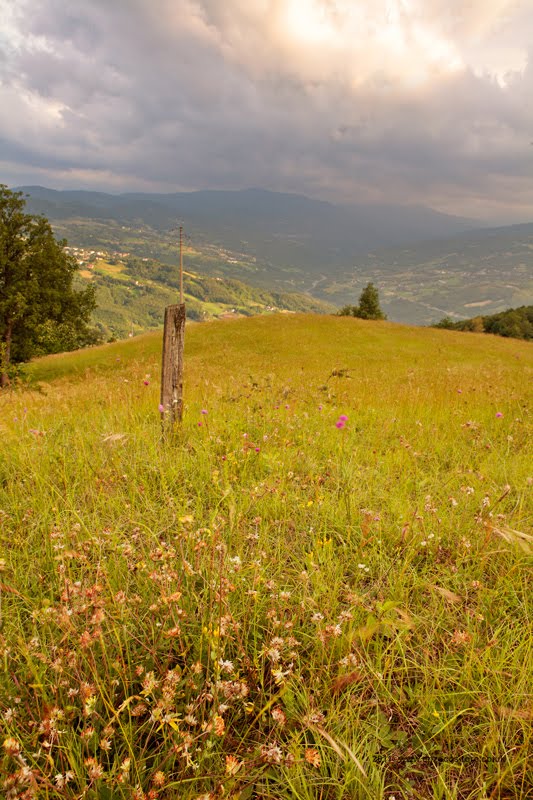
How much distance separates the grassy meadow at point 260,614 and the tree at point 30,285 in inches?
1048

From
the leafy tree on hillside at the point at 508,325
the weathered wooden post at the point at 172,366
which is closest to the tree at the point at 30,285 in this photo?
the weathered wooden post at the point at 172,366

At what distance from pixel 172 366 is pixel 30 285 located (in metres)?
28.6

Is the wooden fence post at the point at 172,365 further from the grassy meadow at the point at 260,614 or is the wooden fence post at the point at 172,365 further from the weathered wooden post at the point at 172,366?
the grassy meadow at the point at 260,614

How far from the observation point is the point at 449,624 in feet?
7.75

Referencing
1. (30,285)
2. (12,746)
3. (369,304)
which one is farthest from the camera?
(369,304)

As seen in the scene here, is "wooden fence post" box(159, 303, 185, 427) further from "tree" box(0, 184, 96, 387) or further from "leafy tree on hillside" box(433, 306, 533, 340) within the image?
"leafy tree on hillside" box(433, 306, 533, 340)

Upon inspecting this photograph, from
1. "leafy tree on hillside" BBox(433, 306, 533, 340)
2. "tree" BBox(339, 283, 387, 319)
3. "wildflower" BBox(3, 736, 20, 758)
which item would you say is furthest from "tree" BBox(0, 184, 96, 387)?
"leafy tree on hillside" BBox(433, 306, 533, 340)

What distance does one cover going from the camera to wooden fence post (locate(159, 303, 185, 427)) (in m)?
4.92

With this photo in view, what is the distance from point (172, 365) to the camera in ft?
16.7

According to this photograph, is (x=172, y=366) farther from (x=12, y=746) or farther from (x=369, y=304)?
(x=369, y=304)

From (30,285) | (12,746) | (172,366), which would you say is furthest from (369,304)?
(12,746)

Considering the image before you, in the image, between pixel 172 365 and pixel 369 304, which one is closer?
pixel 172 365

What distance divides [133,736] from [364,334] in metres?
35.3

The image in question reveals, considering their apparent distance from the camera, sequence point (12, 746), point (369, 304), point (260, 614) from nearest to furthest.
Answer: point (12, 746), point (260, 614), point (369, 304)
